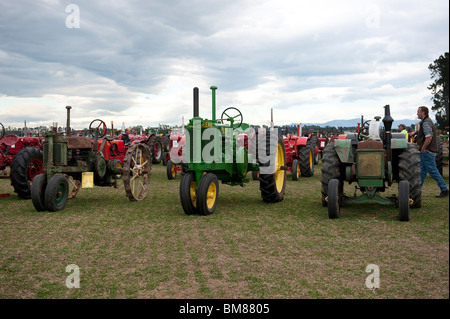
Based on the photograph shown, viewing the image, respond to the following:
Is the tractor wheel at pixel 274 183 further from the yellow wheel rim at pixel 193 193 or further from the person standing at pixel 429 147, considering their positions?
the person standing at pixel 429 147

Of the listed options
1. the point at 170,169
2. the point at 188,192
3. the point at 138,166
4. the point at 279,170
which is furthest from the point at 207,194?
the point at 170,169

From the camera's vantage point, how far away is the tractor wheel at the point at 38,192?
7.09 metres

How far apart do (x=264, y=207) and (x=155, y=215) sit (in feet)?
6.79

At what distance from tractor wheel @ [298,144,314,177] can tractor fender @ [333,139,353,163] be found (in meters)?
6.09

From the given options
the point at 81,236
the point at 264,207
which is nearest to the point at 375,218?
the point at 264,207

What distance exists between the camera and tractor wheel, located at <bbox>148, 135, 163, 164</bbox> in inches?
714

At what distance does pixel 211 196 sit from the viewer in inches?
273

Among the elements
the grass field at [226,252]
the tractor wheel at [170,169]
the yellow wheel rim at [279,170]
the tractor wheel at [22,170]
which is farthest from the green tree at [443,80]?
the tractor wheel at [170,169]

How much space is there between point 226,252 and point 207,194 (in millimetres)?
2266

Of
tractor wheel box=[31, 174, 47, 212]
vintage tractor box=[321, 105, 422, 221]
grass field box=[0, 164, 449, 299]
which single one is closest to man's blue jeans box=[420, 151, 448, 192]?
grass field box=[0, 164, 449, 299]

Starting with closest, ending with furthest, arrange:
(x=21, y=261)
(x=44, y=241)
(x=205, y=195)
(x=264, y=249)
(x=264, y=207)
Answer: (x=21, y=261), (x=264, y=249), (x=44, y=241), (x=205, y=195), (x=264, y=207)

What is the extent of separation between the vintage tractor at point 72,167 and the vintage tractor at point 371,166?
3.96 m
